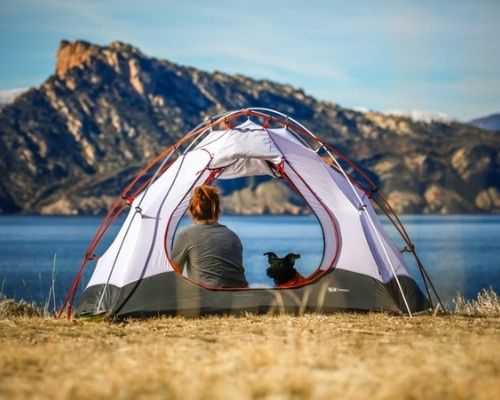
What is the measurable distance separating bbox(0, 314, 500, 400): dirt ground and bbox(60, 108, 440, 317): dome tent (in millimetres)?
826

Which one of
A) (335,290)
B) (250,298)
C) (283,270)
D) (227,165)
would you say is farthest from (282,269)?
(227,165)

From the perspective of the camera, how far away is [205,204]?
9.11 meters

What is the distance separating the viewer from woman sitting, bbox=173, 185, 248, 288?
29.9 ft

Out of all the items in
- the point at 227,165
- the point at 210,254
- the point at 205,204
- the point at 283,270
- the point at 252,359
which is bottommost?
the point at 252,359

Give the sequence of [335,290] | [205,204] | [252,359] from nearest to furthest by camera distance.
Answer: [252,359] < [205,204] < [335,290]

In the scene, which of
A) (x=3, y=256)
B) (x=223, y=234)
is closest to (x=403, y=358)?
(x=223, y=234)

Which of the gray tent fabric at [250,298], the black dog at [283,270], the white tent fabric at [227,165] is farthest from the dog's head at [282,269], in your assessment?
the gray tent fabric at [250,298]

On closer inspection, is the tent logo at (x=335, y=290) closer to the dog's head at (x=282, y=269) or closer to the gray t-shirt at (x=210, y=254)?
the dog's head at (x=282, y=269)

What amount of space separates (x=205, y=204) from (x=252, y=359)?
14.2ft

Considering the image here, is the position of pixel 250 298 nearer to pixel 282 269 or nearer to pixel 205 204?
pixel 282 269

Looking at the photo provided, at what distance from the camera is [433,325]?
26.2ft

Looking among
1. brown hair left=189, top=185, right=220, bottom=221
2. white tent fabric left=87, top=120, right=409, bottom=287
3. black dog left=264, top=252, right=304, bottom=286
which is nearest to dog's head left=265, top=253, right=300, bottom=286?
black dog left=264, top=252, right=304, bottom=286

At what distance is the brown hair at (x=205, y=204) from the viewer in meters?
9.05

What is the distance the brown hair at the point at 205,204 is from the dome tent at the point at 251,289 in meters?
0.73
